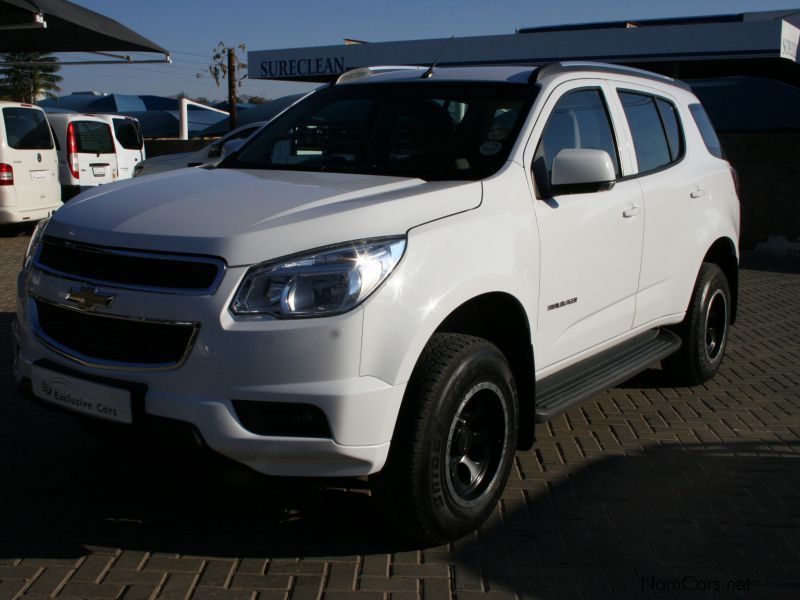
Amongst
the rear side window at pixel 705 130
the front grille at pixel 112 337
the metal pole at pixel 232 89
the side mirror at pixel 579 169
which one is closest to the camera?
the front grille at pixel 112 337

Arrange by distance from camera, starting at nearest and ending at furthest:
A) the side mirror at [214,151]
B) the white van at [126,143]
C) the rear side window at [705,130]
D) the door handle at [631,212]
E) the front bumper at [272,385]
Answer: the front bumper at [272,385] → the door handle at [631,212] → the rear side window at [705,130] → the side mirror at [214,151] → the white van at [126,143]

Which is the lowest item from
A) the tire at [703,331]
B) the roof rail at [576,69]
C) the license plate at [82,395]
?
the tire at [703,331]

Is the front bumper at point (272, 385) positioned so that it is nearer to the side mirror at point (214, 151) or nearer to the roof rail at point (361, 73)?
the roof rail at point (361, 73)

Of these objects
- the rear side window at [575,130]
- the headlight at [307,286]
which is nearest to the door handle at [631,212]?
the rear side window at [575,130]

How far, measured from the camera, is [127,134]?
691 inches

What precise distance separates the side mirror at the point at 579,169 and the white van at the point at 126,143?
14.1 metres

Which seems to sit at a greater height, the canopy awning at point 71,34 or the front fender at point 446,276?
the canopy awning at point 71,34

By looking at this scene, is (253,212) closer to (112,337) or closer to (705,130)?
(112,337)

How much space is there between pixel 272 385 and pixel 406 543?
3.28ft

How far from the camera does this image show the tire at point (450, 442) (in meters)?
3.26

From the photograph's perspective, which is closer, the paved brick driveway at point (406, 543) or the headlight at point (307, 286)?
the headlight at point (307, 286)

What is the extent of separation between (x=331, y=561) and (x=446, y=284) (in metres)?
1.15

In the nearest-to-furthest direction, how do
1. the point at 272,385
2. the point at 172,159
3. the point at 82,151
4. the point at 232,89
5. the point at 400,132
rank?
the point at 272,385 < the point at 400,132 < the point at 172,159 < the point at 82,151 < the point at 232,89

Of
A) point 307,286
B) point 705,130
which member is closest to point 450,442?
point 307,286
